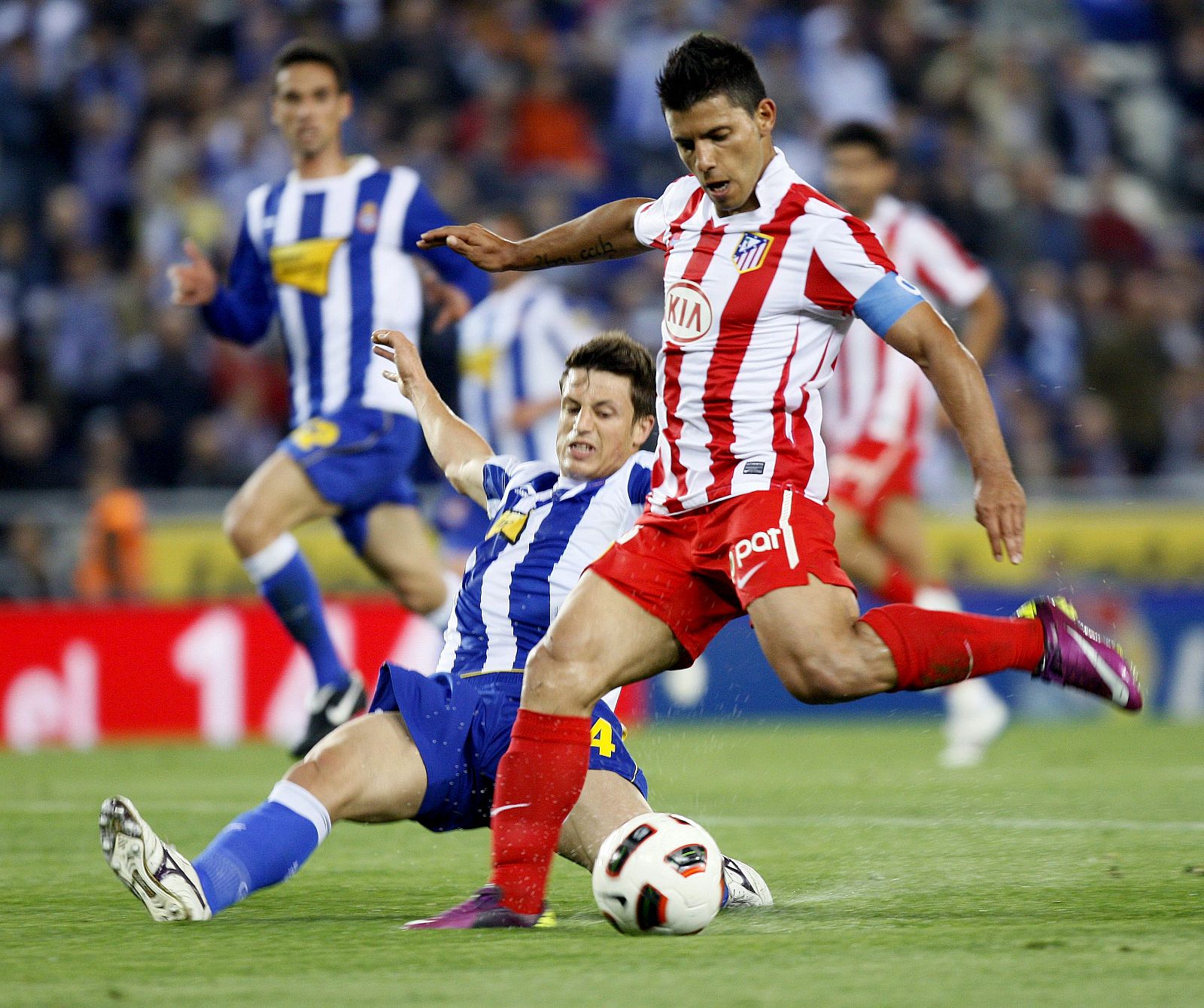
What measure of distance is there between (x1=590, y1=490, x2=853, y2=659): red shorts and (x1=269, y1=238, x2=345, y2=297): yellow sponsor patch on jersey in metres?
3.49

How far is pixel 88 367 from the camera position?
11906 mm

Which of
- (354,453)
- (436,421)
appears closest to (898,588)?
(354,453)

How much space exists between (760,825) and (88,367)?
719 cm

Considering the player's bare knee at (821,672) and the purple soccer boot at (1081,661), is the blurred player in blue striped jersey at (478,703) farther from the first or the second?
the purple soccer boot at (1081,661)

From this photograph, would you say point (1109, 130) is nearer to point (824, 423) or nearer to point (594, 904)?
point (824, 423)

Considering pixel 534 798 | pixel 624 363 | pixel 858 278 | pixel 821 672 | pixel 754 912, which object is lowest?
pixel 754 912

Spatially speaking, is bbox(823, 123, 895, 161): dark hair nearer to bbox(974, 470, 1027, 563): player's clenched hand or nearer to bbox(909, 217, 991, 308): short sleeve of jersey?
bbox(909, 217, 991, 308): short sleeve of jersey

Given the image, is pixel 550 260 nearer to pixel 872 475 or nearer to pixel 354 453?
pixel 354 453

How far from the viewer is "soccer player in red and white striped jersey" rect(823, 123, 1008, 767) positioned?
7777 millimetres

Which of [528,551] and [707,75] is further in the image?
[528,551]

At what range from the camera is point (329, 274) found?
749 cm

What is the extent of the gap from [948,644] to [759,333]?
0.80 meters

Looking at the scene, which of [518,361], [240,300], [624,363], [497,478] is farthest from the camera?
[518,361]

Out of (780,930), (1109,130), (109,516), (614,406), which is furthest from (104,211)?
(780,930)
